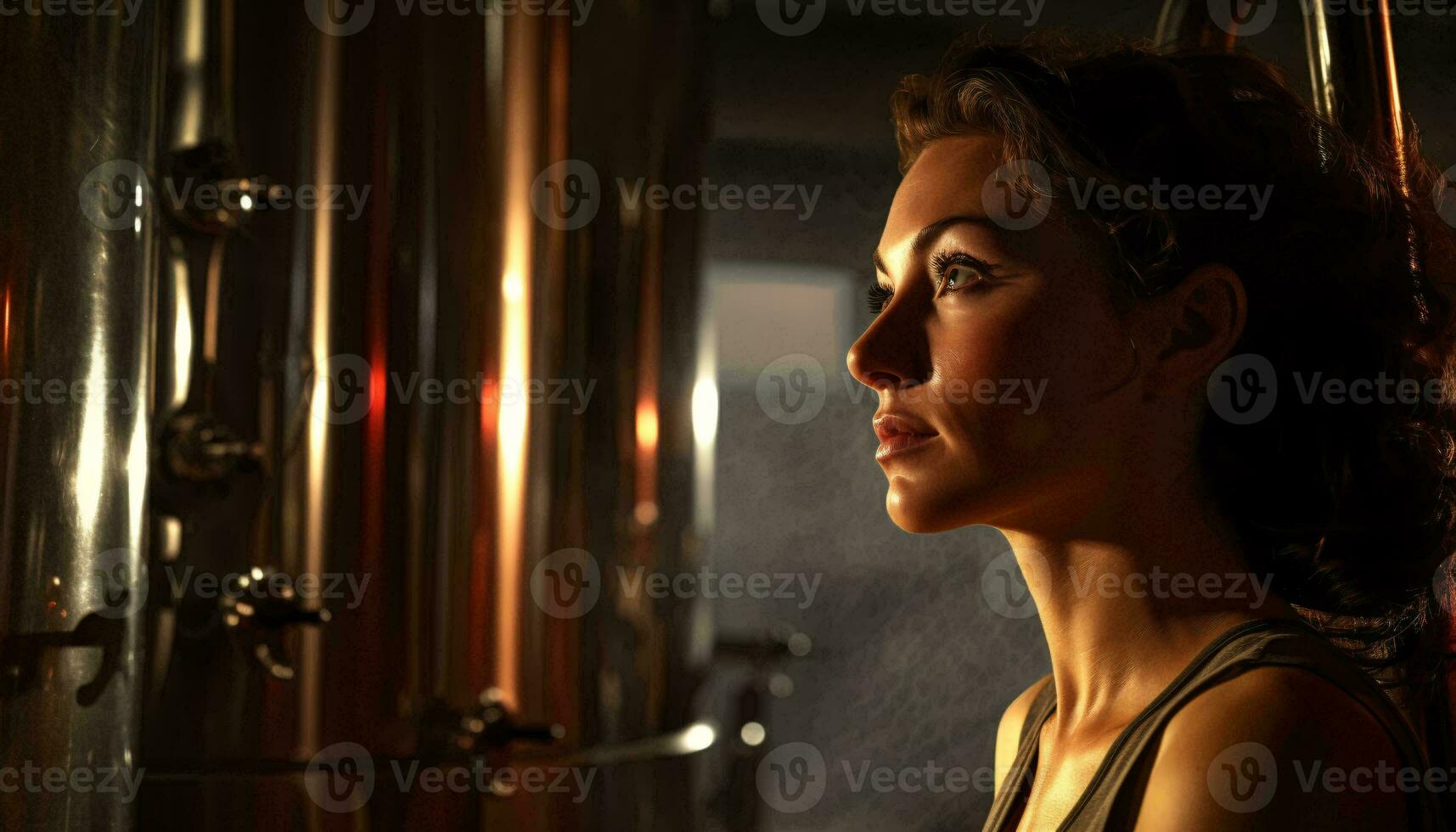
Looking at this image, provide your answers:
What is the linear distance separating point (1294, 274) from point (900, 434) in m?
0.23

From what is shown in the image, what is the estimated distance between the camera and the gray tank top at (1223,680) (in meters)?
0.53

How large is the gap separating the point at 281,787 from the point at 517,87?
705mm

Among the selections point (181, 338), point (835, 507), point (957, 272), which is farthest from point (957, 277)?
point (835, 507)

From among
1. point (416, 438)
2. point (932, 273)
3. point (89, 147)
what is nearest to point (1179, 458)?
point (932, 273)

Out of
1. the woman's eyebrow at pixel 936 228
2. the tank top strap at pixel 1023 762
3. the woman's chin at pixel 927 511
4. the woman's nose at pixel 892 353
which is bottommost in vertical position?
the tank top strap at pixel 1023 762

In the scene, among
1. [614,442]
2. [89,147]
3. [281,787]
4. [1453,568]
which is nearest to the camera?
[1453,568]

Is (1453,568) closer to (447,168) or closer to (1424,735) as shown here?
(1424,735)

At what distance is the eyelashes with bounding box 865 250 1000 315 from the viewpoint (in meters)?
0.63

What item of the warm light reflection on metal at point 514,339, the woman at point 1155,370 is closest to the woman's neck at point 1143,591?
the woman at point 1155,370

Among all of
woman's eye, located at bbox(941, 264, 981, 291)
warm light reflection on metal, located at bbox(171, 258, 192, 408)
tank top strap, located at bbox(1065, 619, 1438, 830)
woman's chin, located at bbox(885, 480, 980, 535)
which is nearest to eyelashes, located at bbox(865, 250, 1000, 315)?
woman's eye, located at bbox(941, 264, 981, 291)

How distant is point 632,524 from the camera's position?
1272 mm

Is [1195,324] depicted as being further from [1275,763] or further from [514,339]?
[514,339]

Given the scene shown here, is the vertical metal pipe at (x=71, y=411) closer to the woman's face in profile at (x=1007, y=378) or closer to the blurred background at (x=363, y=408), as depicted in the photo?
the blurred background at (x=363, y=408)

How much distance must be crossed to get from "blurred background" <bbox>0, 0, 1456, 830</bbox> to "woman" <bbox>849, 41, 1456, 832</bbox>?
137 millimetres
